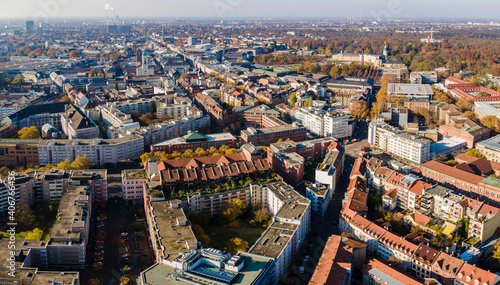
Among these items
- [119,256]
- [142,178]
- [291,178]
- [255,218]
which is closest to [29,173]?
[142,178]

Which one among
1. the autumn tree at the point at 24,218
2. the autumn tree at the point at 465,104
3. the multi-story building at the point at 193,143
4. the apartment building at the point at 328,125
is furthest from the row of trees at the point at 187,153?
the autumn tree at the point at 465,104

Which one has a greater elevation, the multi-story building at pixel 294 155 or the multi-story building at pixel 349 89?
the multi-story building at pixel 349 89

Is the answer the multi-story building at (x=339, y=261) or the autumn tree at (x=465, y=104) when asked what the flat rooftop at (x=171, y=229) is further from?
the autumn tree at (x=465, y=104)

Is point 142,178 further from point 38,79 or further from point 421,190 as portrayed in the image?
point 38,79

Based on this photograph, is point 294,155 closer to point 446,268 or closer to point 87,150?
point 446,268

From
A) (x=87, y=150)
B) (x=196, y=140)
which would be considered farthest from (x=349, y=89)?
(x=87, y=150)
